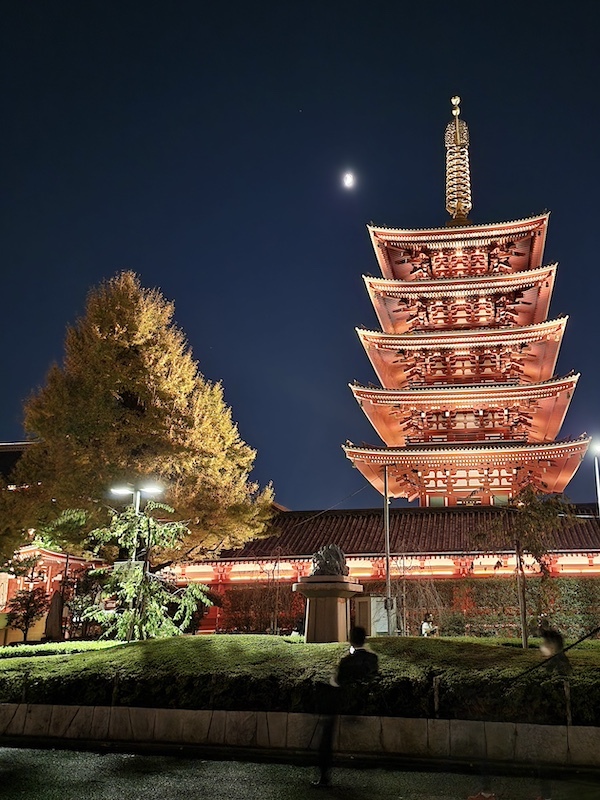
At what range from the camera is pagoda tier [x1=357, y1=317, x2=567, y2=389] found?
3319 centimetres

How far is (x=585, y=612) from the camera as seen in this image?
2280 centimetres

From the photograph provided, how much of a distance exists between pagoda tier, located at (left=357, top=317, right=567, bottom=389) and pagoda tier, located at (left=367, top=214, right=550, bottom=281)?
3.60 m

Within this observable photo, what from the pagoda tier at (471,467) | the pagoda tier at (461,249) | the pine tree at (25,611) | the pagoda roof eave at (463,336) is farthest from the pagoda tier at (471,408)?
the pine tree at (25,611)

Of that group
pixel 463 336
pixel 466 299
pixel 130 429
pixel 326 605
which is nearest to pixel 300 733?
pixel 326 605

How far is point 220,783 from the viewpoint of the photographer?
7.93m

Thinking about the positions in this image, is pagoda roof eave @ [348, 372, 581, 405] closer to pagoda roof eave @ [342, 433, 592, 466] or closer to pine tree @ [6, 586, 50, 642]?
pagoda roof eave @ [342, 433, 592, 466]

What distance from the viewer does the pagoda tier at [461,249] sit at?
34.9 metres

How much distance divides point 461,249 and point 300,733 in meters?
30.5

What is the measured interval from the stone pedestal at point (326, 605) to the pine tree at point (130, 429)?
6755 millimetres

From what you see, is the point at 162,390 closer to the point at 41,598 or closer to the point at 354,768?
the point at 41,598

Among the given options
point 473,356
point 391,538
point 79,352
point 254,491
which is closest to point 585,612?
point 391,538

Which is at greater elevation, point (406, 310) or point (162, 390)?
point (406, 310)

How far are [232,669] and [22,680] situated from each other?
11.0 ft

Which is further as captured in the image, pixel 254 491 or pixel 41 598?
pixel 41 598
